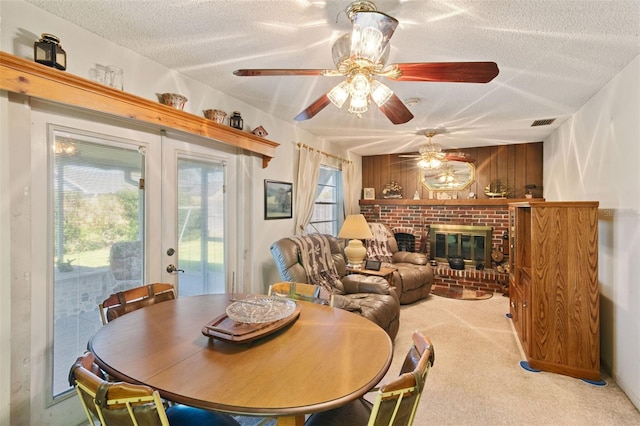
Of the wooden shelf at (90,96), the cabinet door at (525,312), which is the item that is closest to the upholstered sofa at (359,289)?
the cabinet door at (525,312)

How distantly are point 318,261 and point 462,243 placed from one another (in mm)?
3220

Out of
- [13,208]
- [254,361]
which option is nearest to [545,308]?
[254,361]

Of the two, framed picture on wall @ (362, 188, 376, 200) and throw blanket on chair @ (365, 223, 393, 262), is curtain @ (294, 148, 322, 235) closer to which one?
throw blanket on chair @ (365, 223, 393, 262)

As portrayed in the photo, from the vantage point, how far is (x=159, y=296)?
81.3 inches

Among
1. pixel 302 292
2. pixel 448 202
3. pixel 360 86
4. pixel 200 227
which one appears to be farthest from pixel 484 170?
pixel 200 227

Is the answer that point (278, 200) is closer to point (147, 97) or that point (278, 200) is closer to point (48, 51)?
point (147, 97)

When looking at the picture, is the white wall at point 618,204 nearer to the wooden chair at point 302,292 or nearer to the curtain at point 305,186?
the wooden chair at point 302,292

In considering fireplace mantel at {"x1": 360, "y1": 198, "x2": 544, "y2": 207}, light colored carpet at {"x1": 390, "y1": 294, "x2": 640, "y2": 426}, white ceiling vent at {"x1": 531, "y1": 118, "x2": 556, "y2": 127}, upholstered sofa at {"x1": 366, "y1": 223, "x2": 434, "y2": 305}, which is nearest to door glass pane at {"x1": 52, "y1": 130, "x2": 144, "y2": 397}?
light colored carpet at {"x1": 390, "y1": 294, "x2": 640, "y2": 426}

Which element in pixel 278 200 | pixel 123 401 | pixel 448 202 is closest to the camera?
pixel 123 401

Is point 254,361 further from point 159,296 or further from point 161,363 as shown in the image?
point 159,296

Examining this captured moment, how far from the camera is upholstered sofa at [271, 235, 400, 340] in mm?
2730

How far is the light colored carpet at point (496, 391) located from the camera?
199 cm

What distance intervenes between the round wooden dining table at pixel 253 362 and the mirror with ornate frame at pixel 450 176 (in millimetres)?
4592

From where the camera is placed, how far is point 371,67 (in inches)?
58.1
